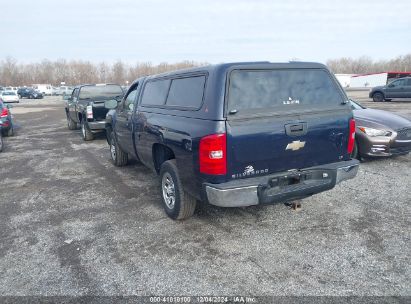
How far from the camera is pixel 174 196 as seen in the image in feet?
Answer: 13.4

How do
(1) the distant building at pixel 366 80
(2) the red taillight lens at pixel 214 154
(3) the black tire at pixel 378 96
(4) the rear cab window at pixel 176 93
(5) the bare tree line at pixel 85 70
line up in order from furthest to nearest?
(5) the bare tree line at pixel 85 70, (1) the distant building at pixel 366 80, (3) the black tire at pixel 378 96, (4) the rear cab window at pixel 176 93, (2) the red taillight lens at pixel 214 154

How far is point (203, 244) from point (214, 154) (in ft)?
3.70

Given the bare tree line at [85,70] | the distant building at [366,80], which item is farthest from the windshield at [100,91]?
the bare tree line at [85,70]

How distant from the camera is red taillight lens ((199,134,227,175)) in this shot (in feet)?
10.3

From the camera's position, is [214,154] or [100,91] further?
[100,91]

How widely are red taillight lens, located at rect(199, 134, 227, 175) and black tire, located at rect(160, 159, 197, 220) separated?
755 mm

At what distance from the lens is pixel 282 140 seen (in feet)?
11.2

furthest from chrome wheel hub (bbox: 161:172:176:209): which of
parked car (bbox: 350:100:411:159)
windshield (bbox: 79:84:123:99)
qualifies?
windshield (bbox: 79:84:123:99)

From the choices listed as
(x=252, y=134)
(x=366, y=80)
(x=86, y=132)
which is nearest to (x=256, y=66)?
(x=252, y=134)

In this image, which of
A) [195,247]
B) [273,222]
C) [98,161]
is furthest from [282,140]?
[98,161]

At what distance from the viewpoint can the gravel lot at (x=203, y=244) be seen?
2.92 m

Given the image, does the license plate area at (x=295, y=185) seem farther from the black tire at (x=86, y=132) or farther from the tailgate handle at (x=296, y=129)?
the black tire at (x=86, y=132)

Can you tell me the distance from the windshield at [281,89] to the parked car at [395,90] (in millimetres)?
21237

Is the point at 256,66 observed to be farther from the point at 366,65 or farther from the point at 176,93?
the point at 366,65
